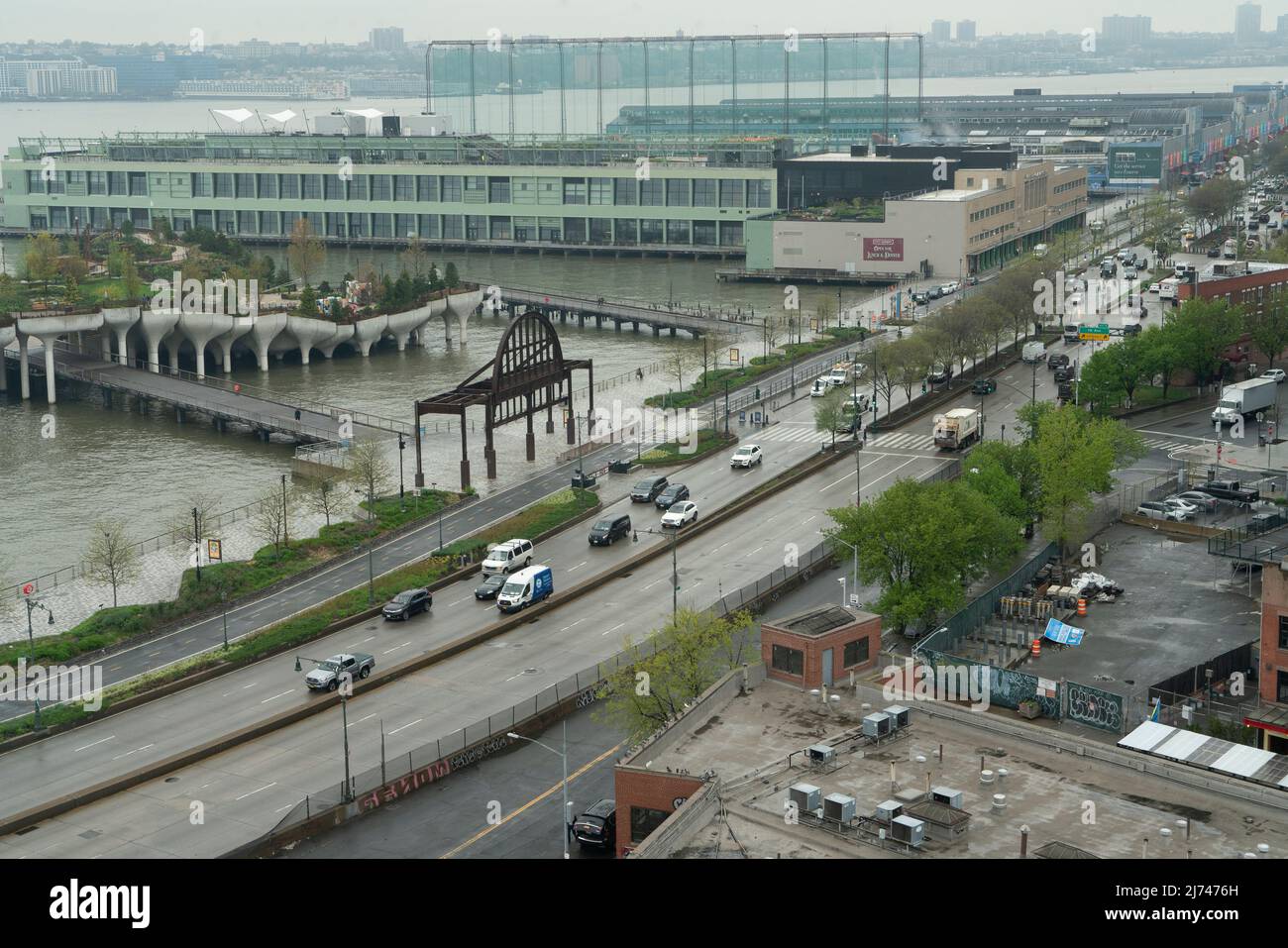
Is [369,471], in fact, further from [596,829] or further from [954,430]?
[596,829]

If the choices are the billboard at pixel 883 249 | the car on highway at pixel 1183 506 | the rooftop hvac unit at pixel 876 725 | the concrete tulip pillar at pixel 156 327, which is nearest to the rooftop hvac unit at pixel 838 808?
the rooftop hvac unit at pixel 876 725

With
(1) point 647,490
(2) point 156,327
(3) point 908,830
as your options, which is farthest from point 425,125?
(3) point 908,830

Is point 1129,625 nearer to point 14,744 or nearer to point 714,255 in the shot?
point 14,744

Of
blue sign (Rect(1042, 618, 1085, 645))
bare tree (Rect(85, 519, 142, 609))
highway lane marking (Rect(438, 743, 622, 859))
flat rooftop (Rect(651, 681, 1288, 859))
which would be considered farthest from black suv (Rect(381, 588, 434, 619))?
blue sign (Rect(1042, 618, 1085, 645))

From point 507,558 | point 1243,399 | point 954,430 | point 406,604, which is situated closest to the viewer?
point 406,604

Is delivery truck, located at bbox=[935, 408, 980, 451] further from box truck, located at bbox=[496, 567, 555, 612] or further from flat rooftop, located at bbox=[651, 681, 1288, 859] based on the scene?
flat rooftop, located at bbox=[651, 681, 1288, 859]
